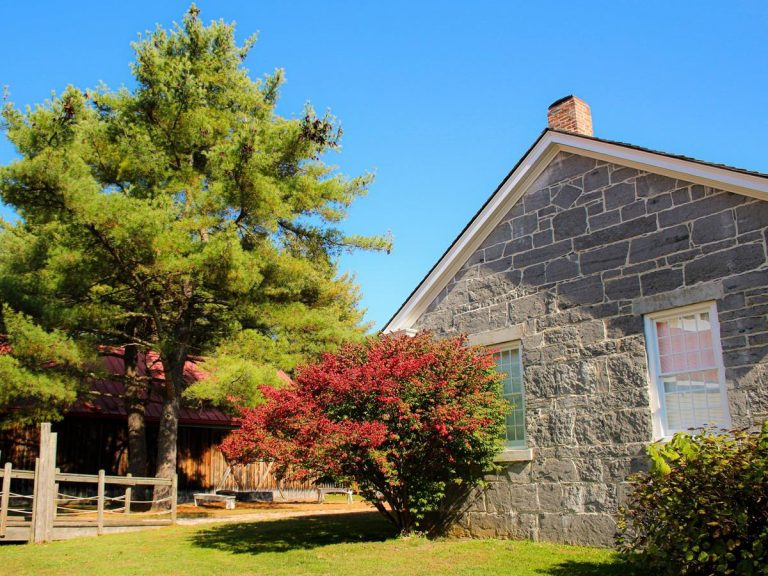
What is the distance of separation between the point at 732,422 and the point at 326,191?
13019 mm

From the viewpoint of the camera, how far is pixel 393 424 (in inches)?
397

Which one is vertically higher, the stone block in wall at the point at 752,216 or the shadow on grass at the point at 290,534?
the stone block in wall at the point at 752,216

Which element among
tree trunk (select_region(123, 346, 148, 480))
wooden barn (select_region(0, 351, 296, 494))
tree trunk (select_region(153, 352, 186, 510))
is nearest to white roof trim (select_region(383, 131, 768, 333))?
tree trunk (select_region(153, 352, 186, 510))

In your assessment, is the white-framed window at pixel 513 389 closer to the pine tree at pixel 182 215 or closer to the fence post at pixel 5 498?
the pine tree at pixel 182 215

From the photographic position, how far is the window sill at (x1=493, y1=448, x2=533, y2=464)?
34.0ft

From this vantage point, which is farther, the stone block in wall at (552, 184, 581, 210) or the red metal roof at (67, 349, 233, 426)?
the red metal roof at (67, 349, 233, 426)

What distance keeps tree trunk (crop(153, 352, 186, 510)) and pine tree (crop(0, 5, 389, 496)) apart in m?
0.04

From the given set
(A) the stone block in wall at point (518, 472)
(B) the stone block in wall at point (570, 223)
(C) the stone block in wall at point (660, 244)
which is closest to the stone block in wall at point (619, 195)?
(B) the stone block in wall at point (570, 223)

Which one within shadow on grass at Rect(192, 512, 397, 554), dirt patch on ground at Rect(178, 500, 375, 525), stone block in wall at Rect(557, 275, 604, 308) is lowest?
dirt patch on ground at Rect(178, 500, 375, 525)

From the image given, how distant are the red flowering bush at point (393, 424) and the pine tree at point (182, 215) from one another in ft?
17.8

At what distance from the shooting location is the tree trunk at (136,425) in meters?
18.8

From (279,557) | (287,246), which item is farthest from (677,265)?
(287,246)

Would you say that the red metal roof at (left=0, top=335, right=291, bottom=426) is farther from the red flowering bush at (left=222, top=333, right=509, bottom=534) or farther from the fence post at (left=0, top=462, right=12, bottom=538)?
the red flowering bush at (left=222, top=333, right=509, bottom=534)

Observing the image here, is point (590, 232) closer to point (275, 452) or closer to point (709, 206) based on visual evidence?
point (709, 206)
